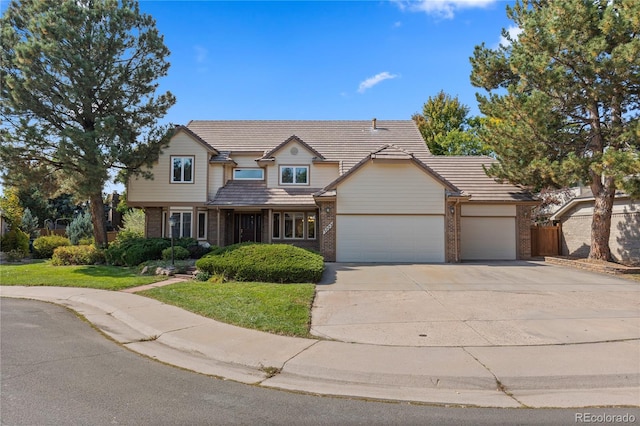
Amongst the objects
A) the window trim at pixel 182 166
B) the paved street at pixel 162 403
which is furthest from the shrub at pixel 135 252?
the paved street at pixel 162 403

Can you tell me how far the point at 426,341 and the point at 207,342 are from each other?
11.9 feet

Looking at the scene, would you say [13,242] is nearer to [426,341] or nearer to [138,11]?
[138,11]

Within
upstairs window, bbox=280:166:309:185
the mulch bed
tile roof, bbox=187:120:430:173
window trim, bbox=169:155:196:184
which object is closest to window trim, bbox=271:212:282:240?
upstairs window, bbox=280:166:309:185

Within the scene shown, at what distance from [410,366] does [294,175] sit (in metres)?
17.6

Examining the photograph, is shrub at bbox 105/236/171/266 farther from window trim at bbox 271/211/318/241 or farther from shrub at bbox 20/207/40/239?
shrub at bbox 20/207/40/239

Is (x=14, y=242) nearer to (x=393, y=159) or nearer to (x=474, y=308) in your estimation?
(x=393, y=159)

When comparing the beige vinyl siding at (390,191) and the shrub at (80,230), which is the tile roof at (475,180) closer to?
the beige vinyl siding at (390,191)

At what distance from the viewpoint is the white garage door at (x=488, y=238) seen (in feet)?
67.8

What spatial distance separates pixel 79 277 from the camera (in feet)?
43.6

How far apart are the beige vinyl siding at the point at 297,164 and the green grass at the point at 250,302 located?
11.2 metres

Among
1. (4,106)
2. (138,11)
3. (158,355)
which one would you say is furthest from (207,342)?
(138,11)

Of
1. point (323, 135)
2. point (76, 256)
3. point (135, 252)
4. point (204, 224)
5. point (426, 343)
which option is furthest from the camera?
point (323, 135)

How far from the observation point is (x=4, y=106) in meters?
16.4

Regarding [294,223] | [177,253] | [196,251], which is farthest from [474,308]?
[294,223]
